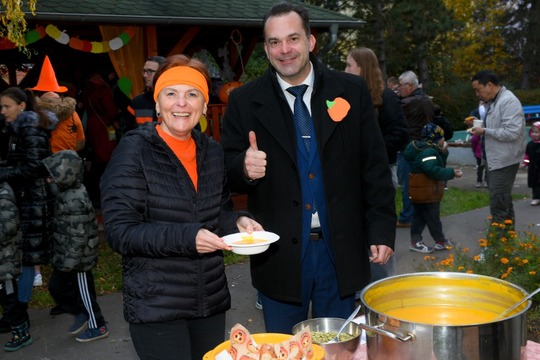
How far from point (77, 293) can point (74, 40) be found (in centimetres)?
524

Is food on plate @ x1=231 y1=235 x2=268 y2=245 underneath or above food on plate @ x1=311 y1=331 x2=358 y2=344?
above

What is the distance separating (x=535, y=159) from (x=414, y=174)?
381 centimetres

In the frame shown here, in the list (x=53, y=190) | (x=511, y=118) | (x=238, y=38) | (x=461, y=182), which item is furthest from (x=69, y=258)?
(x=461, y=182)

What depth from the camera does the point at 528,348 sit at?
84.4 inches

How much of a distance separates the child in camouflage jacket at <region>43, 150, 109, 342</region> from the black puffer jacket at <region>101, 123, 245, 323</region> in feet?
8.17

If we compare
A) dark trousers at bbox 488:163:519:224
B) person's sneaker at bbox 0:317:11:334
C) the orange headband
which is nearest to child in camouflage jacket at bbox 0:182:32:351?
person's sneaker at bbox 0:317:11:334

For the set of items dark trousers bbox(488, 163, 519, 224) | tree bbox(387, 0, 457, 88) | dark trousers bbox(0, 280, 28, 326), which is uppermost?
tree bbox(387, 0, 457, 88)

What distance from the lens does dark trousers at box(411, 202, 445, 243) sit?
7520mm

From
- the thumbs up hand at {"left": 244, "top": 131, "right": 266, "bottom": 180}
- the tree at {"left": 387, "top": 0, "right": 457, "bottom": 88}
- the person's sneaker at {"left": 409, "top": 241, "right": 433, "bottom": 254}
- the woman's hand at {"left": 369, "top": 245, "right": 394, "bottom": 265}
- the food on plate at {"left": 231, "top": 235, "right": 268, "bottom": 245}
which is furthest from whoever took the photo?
the tree at {"left": 387, "top": 0, "right": 457, "bottom": 88}

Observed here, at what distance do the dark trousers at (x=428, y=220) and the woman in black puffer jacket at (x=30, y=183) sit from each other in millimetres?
4151

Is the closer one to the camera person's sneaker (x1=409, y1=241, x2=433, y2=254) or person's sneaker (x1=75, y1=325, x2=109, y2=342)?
person's sneaker (x1=75, y1=325, x2=109, y2=342)

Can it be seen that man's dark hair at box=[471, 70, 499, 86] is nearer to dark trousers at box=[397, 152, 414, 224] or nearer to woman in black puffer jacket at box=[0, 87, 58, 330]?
dark trousers at box=[397, 152, 414, 224]

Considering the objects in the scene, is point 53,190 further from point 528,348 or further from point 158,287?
point 528,348

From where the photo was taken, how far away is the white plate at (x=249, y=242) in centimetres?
213
